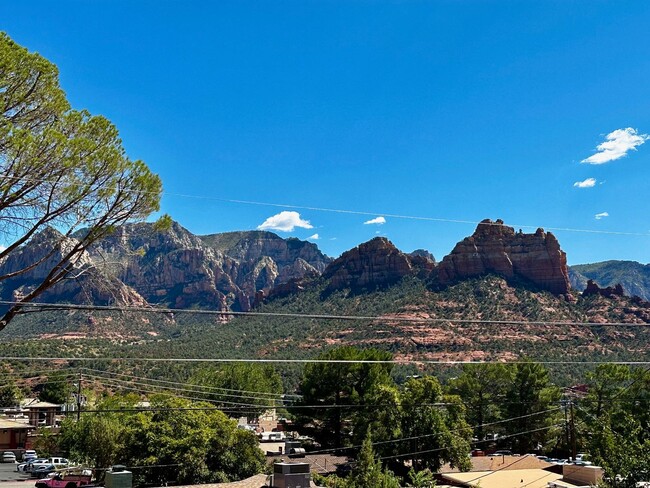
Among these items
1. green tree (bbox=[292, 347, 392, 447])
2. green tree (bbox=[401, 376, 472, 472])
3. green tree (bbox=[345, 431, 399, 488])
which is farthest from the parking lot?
green tree (bbox=[401, 376, 472, 472])

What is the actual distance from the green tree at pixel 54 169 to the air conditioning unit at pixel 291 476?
1020cm

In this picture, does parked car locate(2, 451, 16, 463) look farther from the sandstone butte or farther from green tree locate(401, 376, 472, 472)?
the sandstone butte

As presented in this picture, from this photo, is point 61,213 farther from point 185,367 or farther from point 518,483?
point 185,367

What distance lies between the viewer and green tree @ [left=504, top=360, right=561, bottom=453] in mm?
41594

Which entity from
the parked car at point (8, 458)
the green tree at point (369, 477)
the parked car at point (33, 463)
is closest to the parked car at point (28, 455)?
the parked car at point (8, 458)

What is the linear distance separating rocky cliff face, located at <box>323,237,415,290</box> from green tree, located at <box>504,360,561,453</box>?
8089 centimetres

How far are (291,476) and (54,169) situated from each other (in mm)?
12277

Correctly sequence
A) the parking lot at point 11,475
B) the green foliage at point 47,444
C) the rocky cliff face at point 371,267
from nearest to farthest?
1. the parking lot at point 11,475
2. the green foliage at point 47,444
3. the rocky cliff face at point 371,267

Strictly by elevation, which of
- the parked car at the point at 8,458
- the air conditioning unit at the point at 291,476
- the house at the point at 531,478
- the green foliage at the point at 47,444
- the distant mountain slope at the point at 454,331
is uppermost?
the distant mountain slope at the point at 454,331

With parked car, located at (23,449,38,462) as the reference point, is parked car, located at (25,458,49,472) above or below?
above

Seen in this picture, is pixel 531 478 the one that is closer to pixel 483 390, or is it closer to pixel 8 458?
pixel 483 390

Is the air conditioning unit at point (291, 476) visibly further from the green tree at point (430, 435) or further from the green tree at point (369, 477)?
the green tree at point (430, 435)

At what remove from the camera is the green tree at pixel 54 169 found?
10.6 metres

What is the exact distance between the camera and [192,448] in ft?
90.7
